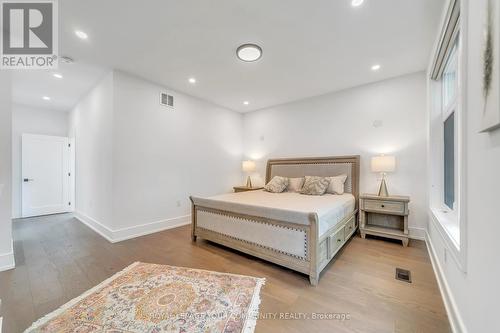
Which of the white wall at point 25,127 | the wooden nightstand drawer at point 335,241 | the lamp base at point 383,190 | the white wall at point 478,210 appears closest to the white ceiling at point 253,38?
the white wall at point 478,210

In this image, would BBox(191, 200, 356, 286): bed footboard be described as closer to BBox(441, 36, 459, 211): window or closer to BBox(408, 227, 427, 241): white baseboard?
BBox(441, 36, 459, 211): window

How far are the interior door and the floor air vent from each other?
726cm

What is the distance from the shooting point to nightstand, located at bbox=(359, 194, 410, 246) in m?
2.97

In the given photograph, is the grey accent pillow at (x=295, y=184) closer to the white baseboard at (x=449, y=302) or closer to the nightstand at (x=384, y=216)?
the nightstand at (x=384, y=216)

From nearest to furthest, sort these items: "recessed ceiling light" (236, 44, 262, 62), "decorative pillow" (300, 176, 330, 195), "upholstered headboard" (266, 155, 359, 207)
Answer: "recessed ceiling light" (236, 44, 262, 62), "decorative pillow" (300, 176, 330, 195), "upholstered headboard" (266, 155, 359, 207)

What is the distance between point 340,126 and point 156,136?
3.60 meters

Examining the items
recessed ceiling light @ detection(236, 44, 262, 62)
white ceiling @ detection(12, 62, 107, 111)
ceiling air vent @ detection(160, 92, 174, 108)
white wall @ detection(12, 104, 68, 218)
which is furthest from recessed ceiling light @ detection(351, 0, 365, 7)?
white wall @ detection(12, 104, 68, 218)

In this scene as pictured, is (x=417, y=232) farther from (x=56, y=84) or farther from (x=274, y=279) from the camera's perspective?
(x=56, y=84)

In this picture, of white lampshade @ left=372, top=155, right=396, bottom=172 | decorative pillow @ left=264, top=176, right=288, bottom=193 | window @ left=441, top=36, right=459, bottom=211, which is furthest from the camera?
decorative pillow @ left=264, top=176, right=288, bottom=193

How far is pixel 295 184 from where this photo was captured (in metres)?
4.09

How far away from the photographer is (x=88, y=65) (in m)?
3.12

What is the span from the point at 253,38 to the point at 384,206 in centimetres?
308

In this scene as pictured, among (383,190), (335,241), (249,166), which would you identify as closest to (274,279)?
(335,241)

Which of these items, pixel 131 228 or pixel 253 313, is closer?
pixel 253 313
